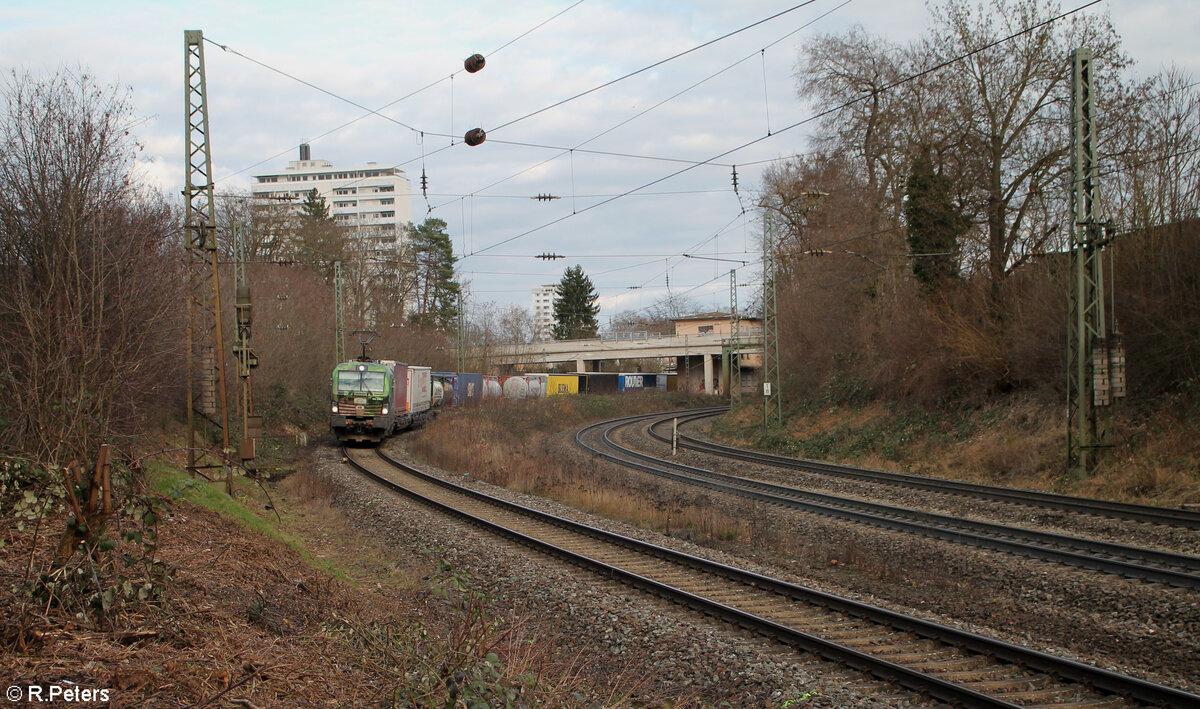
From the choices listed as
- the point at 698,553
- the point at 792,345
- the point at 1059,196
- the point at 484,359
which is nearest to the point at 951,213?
the point at 1059,196

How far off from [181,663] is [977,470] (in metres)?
18.6

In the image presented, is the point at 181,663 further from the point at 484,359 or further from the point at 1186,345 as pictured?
the point at 484,359

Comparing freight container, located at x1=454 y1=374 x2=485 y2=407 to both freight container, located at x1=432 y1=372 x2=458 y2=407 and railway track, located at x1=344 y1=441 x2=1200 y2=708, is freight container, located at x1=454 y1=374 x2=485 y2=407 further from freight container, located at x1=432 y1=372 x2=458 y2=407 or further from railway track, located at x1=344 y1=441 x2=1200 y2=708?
railway track, located at x1=344 y1=441 x2=1200 y2=708

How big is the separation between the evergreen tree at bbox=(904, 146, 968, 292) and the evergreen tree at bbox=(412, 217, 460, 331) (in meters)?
39.6

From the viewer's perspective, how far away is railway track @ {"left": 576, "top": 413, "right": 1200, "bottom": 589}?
937 centimetres

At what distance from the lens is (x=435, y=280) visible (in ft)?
205

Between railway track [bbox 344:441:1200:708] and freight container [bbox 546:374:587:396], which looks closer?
railway track [bbox 344:441:1200:708]

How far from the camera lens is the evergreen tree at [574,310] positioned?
302 feet

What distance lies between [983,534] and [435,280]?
179 ft

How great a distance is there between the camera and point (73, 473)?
16.4 feet

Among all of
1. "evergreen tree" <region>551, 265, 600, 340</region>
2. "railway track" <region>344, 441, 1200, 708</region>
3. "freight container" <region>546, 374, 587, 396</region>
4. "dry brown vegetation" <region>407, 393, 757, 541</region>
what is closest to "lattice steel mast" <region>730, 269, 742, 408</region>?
"dry brown vegetation" <region>407, 393, 757, 541</region>

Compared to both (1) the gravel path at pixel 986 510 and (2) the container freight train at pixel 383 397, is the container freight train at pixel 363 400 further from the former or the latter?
(1) the gravel path at pixel 986 510

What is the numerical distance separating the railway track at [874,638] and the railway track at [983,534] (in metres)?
3.68

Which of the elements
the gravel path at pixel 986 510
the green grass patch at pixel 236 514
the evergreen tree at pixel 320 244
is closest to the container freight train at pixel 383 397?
the evergreen tree at pixel 320 244
